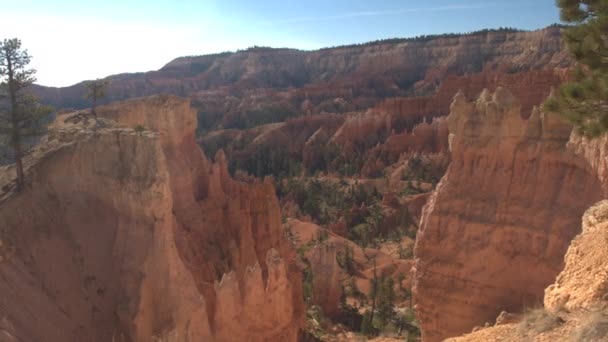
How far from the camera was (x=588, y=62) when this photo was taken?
26.2 ft

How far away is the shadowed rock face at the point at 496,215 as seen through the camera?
45.7ft

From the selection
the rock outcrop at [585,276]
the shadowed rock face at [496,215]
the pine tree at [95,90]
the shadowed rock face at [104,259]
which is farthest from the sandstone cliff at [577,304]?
the pine tree at [95,90]

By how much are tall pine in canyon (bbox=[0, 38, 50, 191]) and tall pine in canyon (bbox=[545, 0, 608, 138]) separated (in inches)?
447

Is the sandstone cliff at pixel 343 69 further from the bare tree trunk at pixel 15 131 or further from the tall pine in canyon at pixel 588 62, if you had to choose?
the bare tree trunk at pixel 15 131

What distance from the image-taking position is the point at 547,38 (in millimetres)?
83688

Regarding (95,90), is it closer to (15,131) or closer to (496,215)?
(15,131)

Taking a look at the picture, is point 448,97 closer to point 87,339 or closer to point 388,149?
point 388,149

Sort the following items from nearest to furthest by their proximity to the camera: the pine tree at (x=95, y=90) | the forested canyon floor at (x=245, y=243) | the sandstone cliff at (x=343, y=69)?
the forested canyon floor at (x=245, y=243), the pine tree at (x=95, y=90), the sandstone cliff at (x=343, y=69)

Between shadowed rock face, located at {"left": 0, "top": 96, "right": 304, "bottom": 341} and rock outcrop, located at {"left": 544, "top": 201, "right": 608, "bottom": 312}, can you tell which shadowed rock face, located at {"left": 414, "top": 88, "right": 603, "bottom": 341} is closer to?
rock outcrop, located at {"left": 544, "top": 201, "right": 608, "bottom": 312}

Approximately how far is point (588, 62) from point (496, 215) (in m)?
7.65

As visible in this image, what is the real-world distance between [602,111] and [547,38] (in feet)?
280

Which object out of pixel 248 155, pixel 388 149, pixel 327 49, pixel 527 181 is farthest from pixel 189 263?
pixel 327 49

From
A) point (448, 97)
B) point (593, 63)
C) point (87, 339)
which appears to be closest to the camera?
point (593, 63)

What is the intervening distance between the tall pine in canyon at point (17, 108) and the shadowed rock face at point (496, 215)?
455 inches
